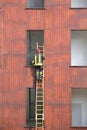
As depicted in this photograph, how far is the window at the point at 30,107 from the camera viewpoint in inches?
902

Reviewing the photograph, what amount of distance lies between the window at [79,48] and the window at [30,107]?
287cm

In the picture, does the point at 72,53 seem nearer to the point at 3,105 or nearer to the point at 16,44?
the point at 16,44

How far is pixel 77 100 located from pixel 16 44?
4.60 meters

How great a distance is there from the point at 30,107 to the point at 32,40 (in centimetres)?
375

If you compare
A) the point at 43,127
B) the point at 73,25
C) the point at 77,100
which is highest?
the point at 73,25

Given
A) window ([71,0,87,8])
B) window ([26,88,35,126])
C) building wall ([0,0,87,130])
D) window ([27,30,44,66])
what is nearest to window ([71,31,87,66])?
building wall ([0,0,87,130])

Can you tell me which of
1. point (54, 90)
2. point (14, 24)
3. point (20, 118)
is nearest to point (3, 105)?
point (20, 118)

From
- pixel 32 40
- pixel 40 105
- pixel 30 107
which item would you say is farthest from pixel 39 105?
pixel 32 40

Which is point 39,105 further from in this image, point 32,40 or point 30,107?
point 32,40

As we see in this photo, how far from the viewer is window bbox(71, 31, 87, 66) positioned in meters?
23.3

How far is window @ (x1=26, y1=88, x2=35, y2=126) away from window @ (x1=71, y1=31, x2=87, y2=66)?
9.41 ft

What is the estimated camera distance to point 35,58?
22.7 meters

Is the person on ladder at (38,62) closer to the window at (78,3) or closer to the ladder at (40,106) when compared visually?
the ladder at (40,106)

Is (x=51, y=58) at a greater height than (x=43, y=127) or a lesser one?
greater
